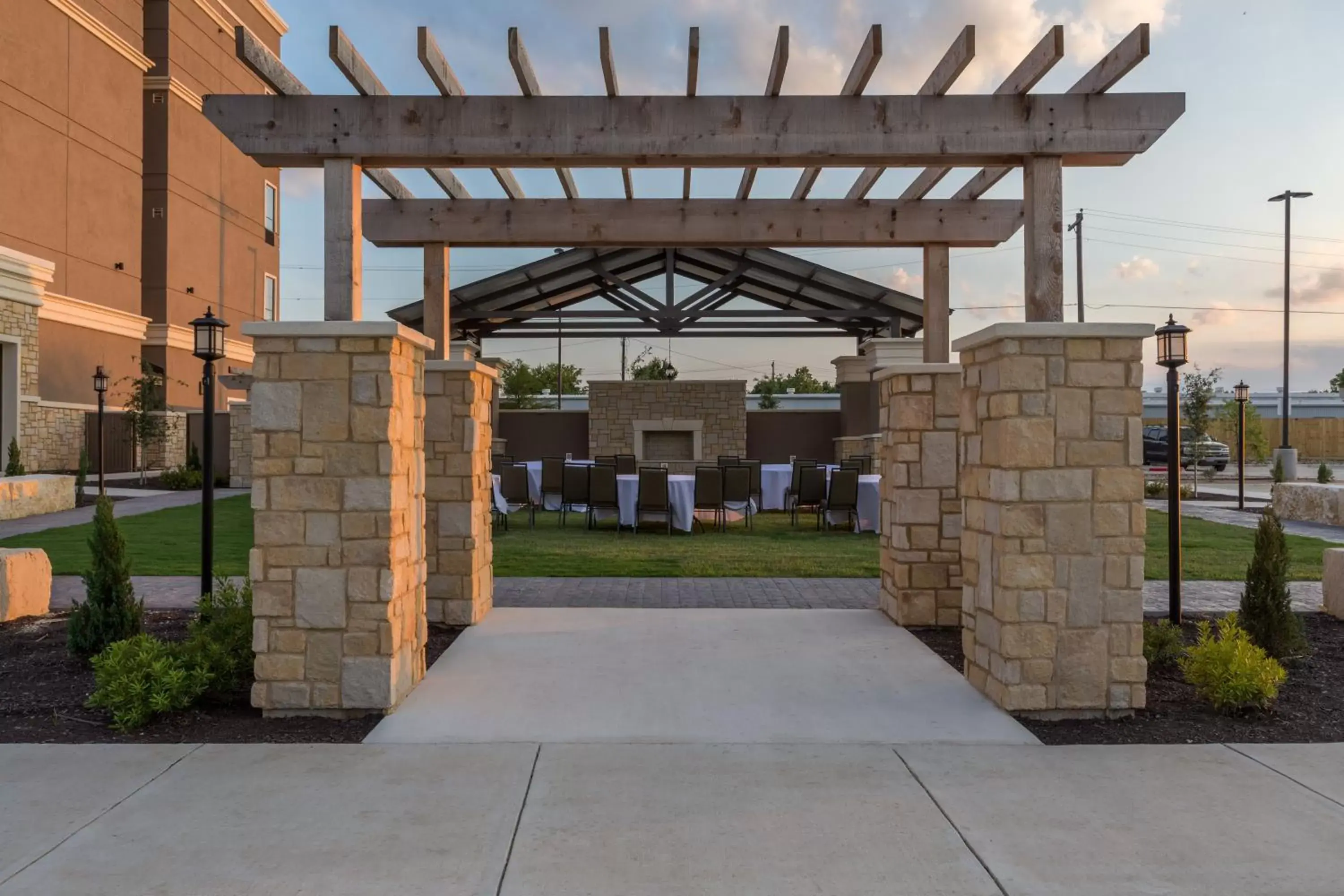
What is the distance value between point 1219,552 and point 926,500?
5873mm

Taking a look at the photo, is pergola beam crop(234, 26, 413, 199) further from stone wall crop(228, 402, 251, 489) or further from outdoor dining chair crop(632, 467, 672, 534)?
stone wall crop(228, 402, 251, 489)

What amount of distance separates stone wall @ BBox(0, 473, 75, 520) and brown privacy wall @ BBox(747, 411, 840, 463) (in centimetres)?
1298

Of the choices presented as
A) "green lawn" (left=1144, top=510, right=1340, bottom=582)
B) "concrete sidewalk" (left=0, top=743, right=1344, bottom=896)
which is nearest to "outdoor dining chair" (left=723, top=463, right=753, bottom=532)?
"green lawn" (left=1144, top=510, right=1340, bottom=582)

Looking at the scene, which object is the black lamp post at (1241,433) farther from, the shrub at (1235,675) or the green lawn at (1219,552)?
the shrub at (1235,675)

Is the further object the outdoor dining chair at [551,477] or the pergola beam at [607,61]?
the outdoor dining chair at [551,477]

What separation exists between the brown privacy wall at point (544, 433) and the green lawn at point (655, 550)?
6581 millimetres

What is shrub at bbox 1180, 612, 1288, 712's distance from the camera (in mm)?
3926

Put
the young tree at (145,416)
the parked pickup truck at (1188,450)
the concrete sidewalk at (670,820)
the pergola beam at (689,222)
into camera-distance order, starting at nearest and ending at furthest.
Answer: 1. the concrete sidewalk at (670,820)
2. the pergola beam at (689,222)
3. the young tree at (145,416)
4. the parked pickup truck at (1188,450)

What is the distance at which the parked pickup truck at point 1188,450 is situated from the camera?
80.1 feet

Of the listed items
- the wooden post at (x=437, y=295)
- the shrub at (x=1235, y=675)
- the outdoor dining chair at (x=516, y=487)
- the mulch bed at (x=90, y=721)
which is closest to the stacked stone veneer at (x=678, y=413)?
the outdoor dining chair at (x=516, y=487)

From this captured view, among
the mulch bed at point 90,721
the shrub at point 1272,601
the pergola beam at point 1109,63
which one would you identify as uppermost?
the pergola beam at point 1109,63

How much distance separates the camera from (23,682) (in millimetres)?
4457

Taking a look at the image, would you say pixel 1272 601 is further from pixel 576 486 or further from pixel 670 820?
pixel 576 486

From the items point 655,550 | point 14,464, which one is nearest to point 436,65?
point 655,550
